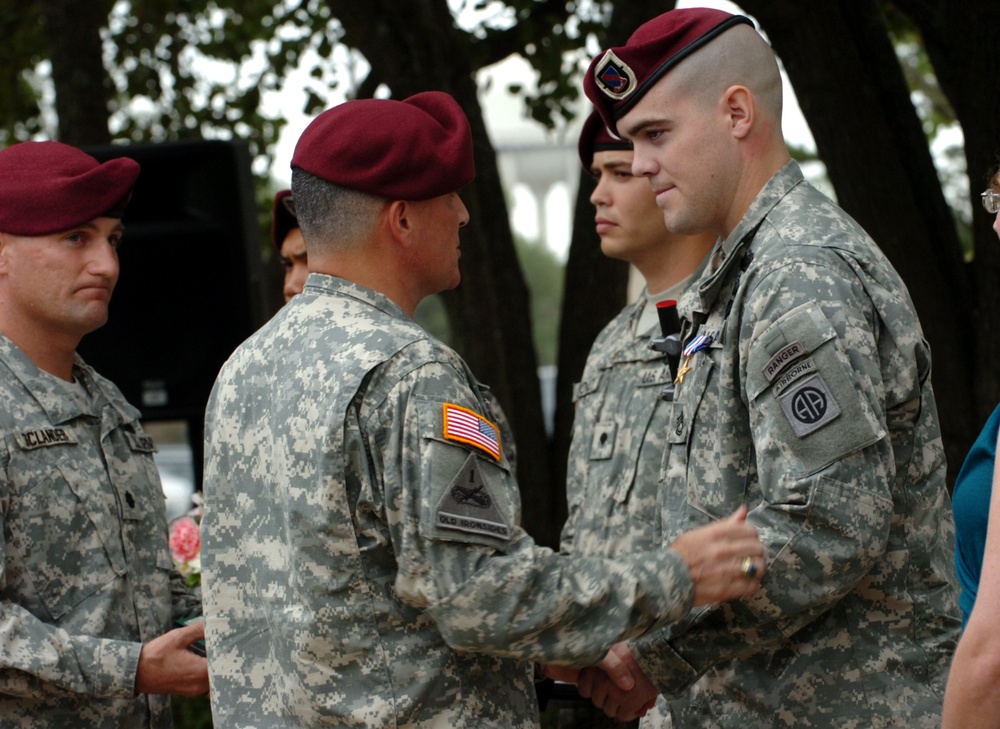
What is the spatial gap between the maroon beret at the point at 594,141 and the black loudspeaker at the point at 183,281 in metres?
1.68

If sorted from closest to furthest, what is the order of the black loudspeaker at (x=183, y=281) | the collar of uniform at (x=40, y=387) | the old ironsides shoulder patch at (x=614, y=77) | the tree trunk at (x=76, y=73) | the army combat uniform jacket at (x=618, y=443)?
the old ironsides shoulder patch at (x=614, y=77)
the collar of uniform at (x=40, y=387)
the army combat uniform jacket at (x=618, y=443)
the black loudspeaker at (x=183, y=281)
the tree trunk at (x=76, y=73)

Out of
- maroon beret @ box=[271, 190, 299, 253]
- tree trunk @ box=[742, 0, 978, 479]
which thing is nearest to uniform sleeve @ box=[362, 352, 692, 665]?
maroon beret @ box=[271, 190, 299, 253]

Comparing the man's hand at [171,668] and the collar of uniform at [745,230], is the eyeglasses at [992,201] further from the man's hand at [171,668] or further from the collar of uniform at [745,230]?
the man's hand at [171,668]

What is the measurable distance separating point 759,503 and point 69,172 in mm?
1863

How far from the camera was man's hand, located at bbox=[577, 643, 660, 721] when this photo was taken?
2.50 meters

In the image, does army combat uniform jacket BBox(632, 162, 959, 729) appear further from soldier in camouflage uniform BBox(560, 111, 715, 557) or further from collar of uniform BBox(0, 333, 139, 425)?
collar of uniform BBox(0, 333, 139, 425)

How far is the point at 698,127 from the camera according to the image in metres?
2.51

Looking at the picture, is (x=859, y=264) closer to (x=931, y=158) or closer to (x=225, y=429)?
(x=225, y=429)

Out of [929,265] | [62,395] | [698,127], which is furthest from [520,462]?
[698,127]

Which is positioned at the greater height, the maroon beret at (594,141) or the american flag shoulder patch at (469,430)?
the maroon beret at (594,141)

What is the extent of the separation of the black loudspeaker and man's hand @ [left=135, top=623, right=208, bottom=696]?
2.42 m

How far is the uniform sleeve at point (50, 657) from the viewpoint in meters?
2.64

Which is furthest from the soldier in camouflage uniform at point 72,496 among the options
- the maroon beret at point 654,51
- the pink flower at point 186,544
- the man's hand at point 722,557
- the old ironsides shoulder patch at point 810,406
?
the old ironsides shoulder patch at point 810,406

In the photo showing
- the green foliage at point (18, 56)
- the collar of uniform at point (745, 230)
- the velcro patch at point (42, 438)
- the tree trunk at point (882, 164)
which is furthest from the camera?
the green foliage at point (18, 56)
